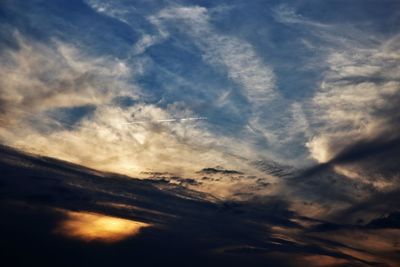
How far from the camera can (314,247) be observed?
55.6m

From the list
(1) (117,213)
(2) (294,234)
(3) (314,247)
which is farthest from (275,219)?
(1) (117,213)

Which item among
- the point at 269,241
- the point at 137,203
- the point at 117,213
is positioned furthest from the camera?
the point at 269,241

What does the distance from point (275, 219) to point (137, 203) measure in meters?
18.8

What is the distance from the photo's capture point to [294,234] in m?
52.5

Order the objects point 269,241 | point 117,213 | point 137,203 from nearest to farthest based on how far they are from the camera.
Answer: point 137,203 < point 117,213 < point 269,241

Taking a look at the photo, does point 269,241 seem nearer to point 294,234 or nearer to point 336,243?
point 294,234

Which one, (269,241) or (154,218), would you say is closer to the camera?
(154,218)

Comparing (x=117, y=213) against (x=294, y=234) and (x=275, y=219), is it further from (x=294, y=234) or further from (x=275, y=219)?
(x=294, y=234)

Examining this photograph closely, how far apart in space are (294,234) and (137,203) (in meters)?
23.1

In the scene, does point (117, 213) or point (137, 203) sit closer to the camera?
point (137, 203)

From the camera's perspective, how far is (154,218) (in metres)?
50.8

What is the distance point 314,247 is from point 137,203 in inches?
1112

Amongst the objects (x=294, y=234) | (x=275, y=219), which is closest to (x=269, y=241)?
(x=294, y=234)

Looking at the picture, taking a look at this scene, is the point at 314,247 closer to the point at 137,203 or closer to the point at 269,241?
the point at 269,241
